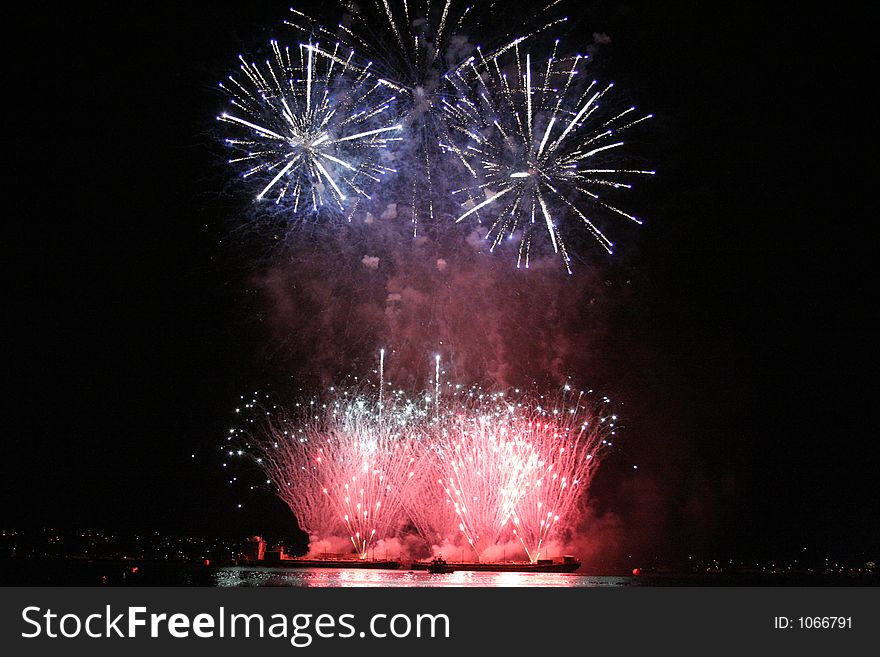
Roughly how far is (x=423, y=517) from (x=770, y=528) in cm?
3084

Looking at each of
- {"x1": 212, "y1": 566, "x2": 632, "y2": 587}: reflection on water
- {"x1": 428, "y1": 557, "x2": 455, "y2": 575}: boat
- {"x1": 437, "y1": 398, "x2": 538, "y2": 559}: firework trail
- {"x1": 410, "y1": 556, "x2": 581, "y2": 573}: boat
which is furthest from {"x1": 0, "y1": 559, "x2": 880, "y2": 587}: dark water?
{"x1": 437, "y1": 398, "x2": 538, "y2": 559}: firework trail

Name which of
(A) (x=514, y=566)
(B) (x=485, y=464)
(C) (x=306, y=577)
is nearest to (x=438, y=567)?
(A) (x=514, y=566)

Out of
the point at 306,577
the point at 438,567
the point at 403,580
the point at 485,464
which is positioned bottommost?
the point at 403,580

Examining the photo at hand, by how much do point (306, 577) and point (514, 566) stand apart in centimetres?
1440

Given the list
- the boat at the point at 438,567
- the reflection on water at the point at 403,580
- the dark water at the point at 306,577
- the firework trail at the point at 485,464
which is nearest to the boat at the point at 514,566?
the reflection on water at the point at 403,580

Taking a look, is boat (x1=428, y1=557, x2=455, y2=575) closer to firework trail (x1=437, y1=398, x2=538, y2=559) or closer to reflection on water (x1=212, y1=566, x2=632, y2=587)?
reflection on water (x1=212, y1=566, x2=632, y2=587)

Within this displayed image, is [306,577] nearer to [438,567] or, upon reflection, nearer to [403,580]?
[403,580]

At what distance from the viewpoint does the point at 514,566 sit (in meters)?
49.1

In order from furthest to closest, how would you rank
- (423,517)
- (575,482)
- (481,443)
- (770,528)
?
(770,528)
(423,517)
(575,482)
(481,443)
